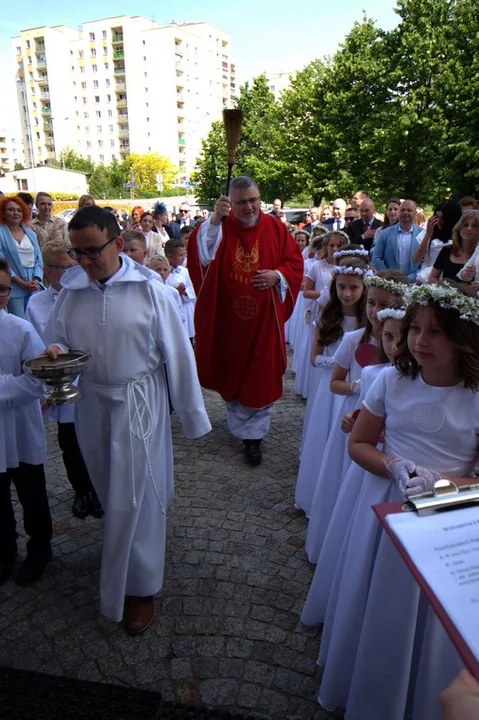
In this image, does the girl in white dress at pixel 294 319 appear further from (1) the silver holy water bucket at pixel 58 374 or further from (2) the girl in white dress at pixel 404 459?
(2) the girl in white dress at pixel 404 459

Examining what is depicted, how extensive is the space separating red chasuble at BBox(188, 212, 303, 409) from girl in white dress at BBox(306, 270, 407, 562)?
170 cm

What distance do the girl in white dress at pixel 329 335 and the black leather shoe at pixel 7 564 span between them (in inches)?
80.1

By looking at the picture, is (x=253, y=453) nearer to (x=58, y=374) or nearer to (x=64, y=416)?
(x=64, y=416)

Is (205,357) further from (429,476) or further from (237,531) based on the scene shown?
(429,476)

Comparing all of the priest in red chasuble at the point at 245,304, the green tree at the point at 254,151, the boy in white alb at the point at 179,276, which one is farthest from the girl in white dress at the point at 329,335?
the green tree at the point at 254,151

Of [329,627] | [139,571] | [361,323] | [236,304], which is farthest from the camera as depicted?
[236,304]

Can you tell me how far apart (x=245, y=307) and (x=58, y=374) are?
2.75 m

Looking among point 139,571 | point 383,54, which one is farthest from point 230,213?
point 383,54

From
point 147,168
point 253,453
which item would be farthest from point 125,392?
point 147,168

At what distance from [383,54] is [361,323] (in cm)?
2595

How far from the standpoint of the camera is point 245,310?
488cm

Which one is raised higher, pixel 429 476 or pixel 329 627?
pixel 429 476

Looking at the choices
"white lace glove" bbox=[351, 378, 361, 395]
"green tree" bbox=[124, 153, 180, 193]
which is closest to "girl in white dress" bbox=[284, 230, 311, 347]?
"white lace glove" bbox=[351, 378, 361, 395]

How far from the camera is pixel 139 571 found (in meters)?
2.84
